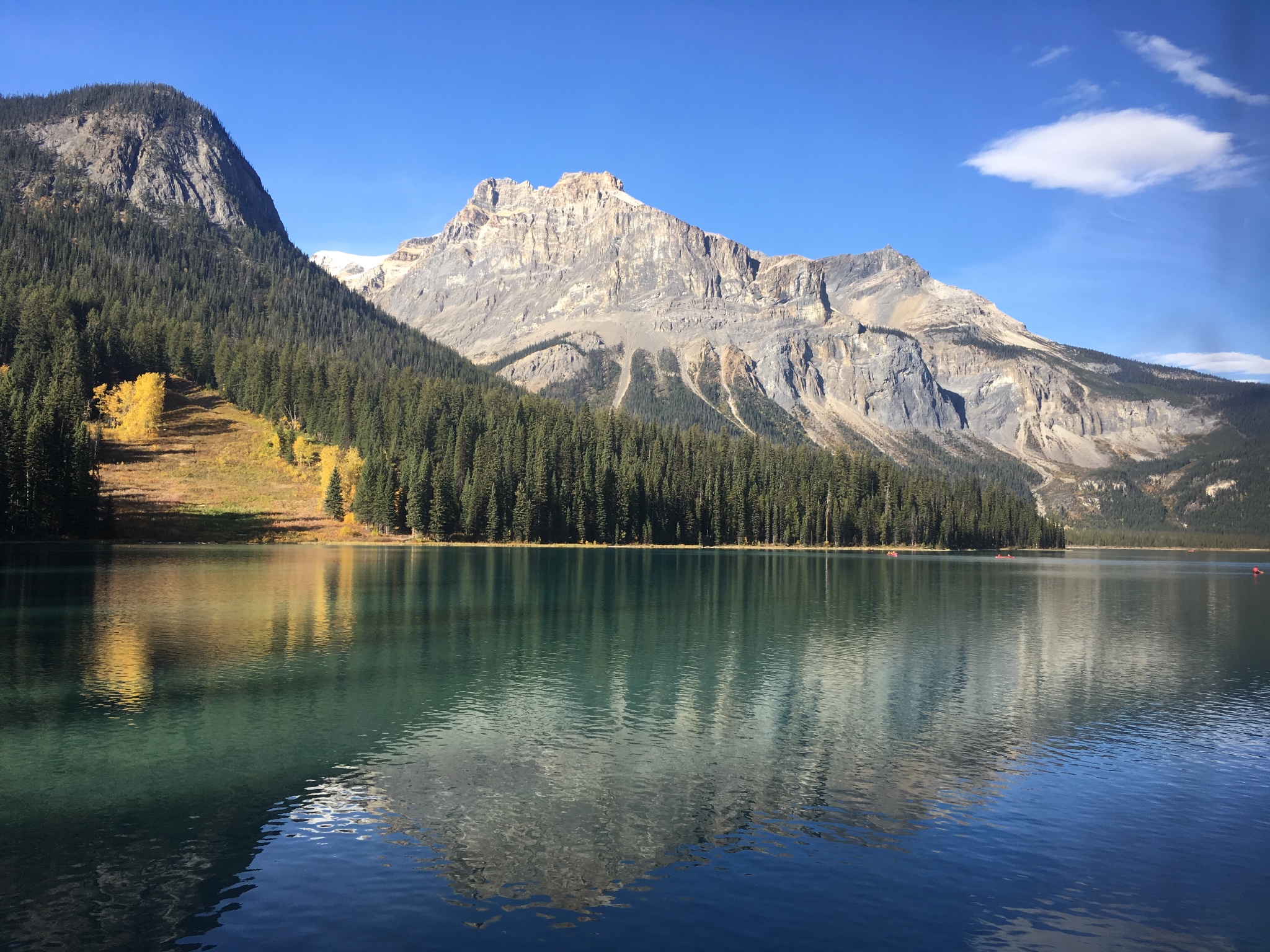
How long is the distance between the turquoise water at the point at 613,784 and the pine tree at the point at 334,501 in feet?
294

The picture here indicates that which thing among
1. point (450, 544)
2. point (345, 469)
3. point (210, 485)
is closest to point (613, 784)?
point (450, 544)

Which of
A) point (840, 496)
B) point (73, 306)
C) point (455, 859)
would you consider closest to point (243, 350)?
point (73, 306)

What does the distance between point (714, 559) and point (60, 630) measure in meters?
100

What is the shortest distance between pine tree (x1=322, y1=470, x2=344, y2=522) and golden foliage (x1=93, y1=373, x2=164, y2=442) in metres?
43.0

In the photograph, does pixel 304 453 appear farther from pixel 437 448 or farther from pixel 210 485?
pixel 437 448

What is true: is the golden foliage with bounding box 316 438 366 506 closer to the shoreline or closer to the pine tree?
the pine tree

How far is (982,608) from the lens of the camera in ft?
251

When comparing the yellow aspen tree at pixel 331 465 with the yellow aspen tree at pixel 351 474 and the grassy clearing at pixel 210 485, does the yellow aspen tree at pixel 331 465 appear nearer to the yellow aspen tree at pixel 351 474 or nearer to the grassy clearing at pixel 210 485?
the yellow aspen tree at pixel 351 474

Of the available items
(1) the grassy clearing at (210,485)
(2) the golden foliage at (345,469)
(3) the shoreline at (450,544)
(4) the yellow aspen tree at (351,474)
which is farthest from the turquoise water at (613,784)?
(2) the golden foliage at (345,469)

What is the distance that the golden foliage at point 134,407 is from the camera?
163 meters

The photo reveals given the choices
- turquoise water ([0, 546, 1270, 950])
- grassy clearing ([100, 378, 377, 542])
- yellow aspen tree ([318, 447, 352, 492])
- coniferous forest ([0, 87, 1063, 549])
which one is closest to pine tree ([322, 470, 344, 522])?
yellow aspen tree ([318, 447, 352, 492])

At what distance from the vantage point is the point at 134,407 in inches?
6540

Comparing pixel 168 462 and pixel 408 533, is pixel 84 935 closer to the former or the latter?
pixel 408 533

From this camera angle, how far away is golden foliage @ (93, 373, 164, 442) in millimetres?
162625
